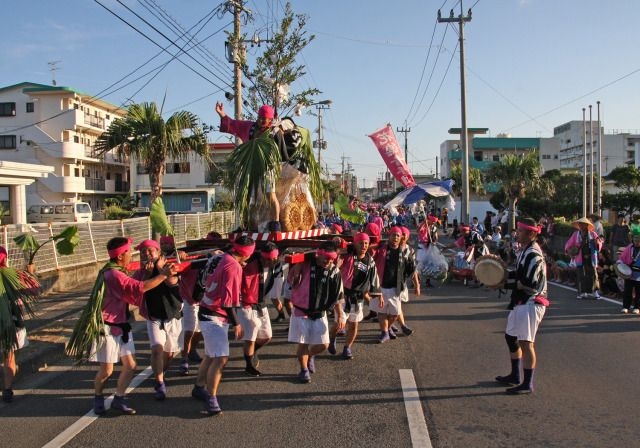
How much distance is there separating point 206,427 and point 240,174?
10.2 ft

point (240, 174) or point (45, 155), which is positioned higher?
point (45, 155)

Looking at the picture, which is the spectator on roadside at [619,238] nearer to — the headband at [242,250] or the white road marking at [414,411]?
the white road marking at [414,411]

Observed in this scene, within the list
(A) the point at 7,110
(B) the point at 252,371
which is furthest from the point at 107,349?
(A) the point at 7,110

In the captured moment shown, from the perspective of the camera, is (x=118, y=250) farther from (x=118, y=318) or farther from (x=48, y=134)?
(x=48, y=134)

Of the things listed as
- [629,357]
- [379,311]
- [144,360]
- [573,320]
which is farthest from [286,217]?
[573,320]

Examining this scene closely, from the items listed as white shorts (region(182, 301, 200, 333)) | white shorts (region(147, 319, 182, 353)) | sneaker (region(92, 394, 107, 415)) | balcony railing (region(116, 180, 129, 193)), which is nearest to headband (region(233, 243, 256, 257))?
white shorts (region(147, 319, 182, 353))

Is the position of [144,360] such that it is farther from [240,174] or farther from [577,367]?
[577,367]

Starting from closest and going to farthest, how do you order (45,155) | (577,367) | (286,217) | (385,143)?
(577,367) → (286,217) → (385,143) → (45,155)

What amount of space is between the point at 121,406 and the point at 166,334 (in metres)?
0.85

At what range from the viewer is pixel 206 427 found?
4.72 meters

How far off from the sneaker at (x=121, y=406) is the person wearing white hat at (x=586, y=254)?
970 centimetres

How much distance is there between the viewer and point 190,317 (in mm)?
6598

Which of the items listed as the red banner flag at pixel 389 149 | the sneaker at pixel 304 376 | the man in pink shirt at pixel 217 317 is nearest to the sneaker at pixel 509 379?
the sneaker at pixel 304 376

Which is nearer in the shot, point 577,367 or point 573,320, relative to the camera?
point 577,367
